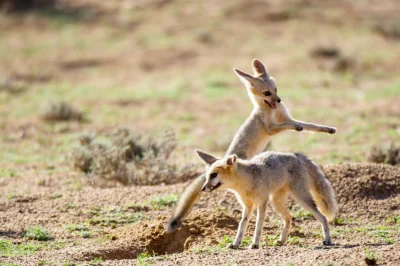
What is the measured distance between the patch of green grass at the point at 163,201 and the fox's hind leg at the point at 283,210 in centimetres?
171

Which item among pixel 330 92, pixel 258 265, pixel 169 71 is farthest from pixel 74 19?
pixel 258 265

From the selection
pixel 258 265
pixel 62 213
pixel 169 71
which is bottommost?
pixel 169 71

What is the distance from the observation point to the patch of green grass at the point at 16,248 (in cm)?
675

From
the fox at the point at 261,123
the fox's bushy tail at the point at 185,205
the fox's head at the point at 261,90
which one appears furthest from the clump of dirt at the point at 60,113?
the fox's bushy tail at the point at 185,205

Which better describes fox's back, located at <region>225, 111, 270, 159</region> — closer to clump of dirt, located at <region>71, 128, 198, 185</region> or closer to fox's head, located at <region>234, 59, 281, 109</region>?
fox's head, located at <region>234, 59, 281, 109</region>

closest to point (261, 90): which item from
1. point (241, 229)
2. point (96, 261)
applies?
point (241, 229)

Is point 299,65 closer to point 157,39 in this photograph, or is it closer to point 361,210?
point 157,39

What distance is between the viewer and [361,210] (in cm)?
805

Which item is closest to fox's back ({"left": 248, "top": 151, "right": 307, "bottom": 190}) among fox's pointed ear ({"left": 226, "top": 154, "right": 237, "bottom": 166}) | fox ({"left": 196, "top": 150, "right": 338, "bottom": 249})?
fox ({"left": 196, "top": 150, "right": 338, "bottom": 249})

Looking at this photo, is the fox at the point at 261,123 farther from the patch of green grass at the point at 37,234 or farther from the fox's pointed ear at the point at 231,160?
the patch of green grass at the point at 37,234

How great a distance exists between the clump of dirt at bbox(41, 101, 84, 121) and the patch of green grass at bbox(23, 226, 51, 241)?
305 inches

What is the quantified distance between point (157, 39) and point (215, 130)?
8.80m

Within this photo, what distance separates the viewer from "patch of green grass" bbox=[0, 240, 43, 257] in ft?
22.2

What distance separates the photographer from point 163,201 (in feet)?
27.7
